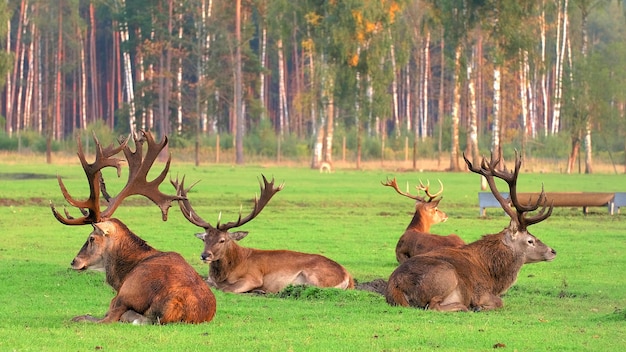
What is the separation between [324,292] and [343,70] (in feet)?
141

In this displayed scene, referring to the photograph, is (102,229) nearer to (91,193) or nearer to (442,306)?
(91,193)

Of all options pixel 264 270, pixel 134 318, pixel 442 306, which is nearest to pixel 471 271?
pixel 442 306

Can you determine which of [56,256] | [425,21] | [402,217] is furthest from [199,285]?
[425,21]

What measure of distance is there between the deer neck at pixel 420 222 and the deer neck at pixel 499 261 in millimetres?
5009

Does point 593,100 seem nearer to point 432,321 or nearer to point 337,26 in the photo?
point 337,26

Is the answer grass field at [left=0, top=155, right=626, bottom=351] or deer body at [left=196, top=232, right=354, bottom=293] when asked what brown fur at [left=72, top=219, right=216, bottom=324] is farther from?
deer body at [left=196, top=232, right=354, bottom=293]

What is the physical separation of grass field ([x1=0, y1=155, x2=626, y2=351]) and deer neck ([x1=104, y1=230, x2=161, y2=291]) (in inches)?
15.3

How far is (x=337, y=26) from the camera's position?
177 feet

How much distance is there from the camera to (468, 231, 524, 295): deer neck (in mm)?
13312

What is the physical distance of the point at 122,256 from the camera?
11.3 meters

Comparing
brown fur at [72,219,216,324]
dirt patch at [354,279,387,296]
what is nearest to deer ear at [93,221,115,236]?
brown fur at [72,219,216,324]

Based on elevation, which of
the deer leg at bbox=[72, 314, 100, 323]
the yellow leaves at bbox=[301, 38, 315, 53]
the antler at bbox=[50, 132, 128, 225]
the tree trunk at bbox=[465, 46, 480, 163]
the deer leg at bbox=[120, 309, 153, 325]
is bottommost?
the deer leg at bbox=[72, 314, 100, 323]

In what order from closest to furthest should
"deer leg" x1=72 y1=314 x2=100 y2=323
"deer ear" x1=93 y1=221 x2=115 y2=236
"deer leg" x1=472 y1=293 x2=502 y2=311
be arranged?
1. "deer leg" x1=72 y1=314 x2=100 y2=323
2. "deer ear" x1=93 y1=221 x2=115 y2=236
3. "deer leg" x1=472 y1=293 x2=502 y2=311

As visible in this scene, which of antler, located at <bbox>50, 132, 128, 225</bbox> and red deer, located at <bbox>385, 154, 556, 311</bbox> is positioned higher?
antler, located at <bbox>50, 132, 128, 225</bbox>
